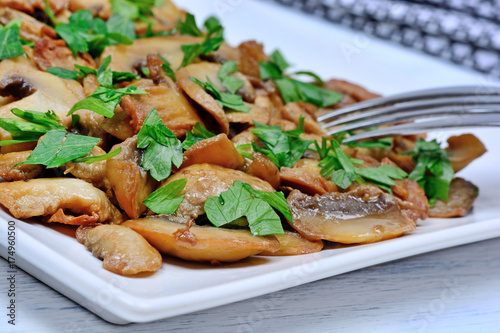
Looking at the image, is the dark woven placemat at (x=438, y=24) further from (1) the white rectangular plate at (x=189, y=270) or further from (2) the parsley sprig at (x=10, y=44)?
(2) the parsley sprig at (x=10, y=44)

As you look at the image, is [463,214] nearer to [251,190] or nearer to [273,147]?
[273,147]

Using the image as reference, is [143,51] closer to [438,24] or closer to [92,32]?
[92,32]

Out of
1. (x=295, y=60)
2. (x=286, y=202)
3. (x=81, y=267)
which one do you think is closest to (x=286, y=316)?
(x=286, y=202)

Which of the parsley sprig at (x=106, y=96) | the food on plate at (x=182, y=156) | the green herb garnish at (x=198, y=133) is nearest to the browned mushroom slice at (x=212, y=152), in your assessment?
the food on plate at (x=182, y=156)

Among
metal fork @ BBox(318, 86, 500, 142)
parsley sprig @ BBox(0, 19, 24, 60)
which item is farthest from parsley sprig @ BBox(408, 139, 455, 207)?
parsley sprig @ BBox(0, 19, 24, 60)

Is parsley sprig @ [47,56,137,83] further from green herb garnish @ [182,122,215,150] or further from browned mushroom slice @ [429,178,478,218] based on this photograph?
browned mushroom slice @ [429,178,478,218]

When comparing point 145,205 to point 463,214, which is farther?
point 463,214
